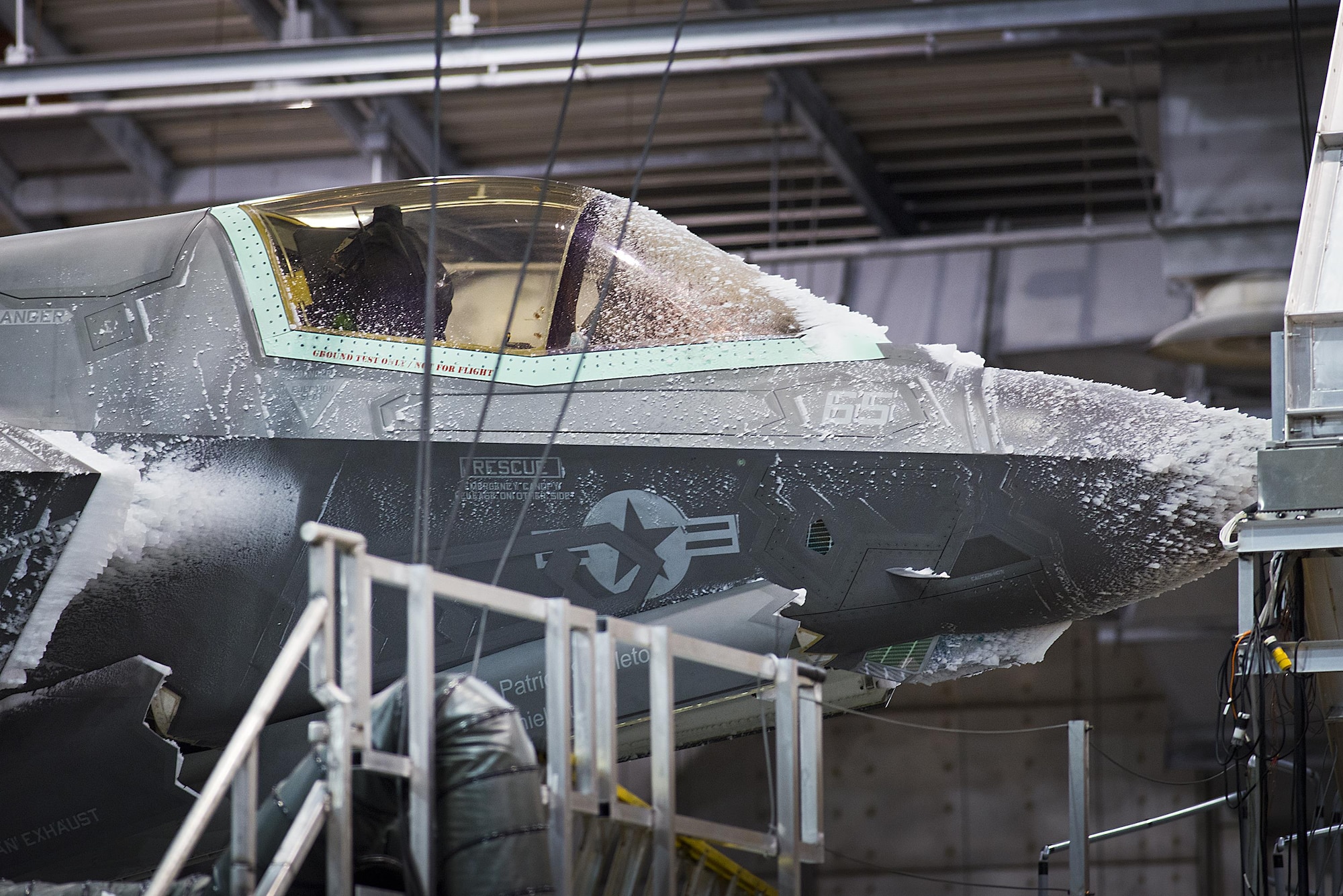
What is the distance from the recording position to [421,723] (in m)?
4.49

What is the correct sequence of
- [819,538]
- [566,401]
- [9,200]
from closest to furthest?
[566,401] → [819,538] → [9,200]

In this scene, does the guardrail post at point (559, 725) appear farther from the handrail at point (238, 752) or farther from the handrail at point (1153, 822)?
the handrail at point (1153, 822)

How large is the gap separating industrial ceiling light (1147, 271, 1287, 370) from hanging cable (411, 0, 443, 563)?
7961 mm

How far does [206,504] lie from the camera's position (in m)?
6.61

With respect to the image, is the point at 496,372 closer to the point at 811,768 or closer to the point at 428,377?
the point at 428,377

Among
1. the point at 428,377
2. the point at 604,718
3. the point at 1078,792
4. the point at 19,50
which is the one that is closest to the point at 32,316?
the point at 428,377

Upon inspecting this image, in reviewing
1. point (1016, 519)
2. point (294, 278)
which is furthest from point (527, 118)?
point (1016, 519)

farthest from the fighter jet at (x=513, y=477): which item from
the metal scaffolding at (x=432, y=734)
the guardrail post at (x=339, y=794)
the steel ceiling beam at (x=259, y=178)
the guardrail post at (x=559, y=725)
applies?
the steel ceiling beam at (x=259, y=178)

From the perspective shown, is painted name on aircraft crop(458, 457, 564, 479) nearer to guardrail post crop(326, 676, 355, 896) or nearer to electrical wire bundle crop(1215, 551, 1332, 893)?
guardrail post crop(326, 676, 355, 896)

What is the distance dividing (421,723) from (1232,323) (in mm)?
10060

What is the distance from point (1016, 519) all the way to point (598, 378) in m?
1.80

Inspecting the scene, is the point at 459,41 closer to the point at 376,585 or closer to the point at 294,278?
the point at 294,278

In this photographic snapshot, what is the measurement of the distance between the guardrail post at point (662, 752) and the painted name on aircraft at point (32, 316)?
11.0ft

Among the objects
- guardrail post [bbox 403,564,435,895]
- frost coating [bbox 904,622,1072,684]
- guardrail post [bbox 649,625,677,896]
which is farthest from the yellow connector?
guardrail post [bbox 403,564,435,895]
